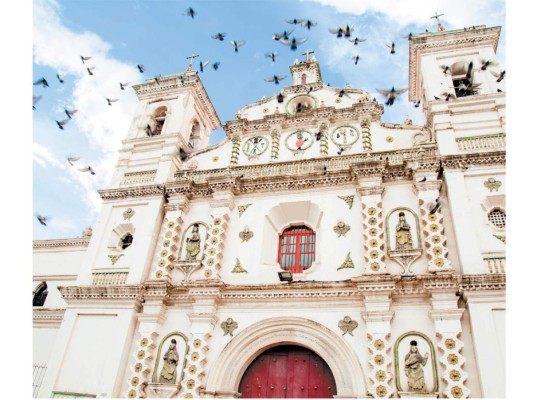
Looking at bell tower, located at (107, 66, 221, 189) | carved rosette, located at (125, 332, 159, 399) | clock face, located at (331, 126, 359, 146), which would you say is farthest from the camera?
bell tower, located at (107, 66, 221, 189)

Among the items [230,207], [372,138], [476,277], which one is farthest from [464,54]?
[230,207]

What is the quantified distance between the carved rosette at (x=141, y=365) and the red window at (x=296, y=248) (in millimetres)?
→ 4296

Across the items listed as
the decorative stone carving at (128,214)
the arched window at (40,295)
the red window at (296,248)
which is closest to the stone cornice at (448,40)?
the red window at (296,248)

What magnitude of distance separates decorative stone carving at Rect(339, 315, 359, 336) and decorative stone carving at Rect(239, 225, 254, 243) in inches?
151

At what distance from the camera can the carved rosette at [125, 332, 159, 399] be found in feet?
35.7

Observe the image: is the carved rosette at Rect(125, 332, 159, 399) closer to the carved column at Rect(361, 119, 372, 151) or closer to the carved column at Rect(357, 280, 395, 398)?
the carved column at Rect(357, 280, 395, 398)

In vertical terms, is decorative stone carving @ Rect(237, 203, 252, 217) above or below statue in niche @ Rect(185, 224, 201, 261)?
above

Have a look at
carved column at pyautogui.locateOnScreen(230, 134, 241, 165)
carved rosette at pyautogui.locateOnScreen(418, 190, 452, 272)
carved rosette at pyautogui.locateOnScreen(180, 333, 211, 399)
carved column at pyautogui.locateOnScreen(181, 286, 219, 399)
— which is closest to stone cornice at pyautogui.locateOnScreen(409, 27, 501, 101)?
carved rosette at pyautogui.locateOnScreen(418, 190, 452, 272)

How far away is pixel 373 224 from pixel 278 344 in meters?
4.21

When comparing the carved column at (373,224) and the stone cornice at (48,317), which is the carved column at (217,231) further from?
the stone cornice at (48,317)

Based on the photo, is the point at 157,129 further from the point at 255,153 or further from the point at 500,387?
the point at 500,387

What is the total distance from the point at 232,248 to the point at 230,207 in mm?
1411

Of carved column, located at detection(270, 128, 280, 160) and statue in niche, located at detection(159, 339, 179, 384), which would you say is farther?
carved column, located at detection(270, 128, 280, 160)

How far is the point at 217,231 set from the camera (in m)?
12.9
